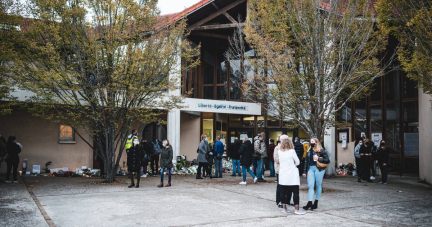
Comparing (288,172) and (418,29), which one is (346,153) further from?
(288,172)

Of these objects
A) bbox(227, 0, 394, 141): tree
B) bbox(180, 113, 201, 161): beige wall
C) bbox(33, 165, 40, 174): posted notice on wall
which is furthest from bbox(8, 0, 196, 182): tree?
bbox(180, 113, 201, 161): beige wall

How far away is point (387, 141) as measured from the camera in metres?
16.9

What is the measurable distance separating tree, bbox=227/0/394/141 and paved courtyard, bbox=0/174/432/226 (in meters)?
2.93

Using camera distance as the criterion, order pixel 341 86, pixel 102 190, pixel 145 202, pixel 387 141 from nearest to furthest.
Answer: pixel 145 202 → pixel 102 190 → pixel 341 86 → pixel 387 141

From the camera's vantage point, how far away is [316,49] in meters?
11.4

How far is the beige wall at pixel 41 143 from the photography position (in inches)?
640

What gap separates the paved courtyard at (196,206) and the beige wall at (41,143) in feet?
15.5

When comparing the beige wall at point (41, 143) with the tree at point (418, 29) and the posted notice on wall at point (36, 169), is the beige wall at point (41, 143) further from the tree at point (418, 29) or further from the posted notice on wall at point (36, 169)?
the tree at point (418, 29)

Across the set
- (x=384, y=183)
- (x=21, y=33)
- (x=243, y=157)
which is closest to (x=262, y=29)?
(x=243, y=157)

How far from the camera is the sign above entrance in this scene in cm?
1889

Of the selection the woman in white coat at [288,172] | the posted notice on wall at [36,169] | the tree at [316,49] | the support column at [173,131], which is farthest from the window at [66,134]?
the woman in white coat at [288,172]

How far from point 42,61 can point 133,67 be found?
3.21 m

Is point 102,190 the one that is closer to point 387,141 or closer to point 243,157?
point 243,157

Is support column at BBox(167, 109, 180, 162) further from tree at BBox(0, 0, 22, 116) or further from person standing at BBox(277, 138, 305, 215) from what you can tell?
person standing at BBox(277, 138, 305, 215)
